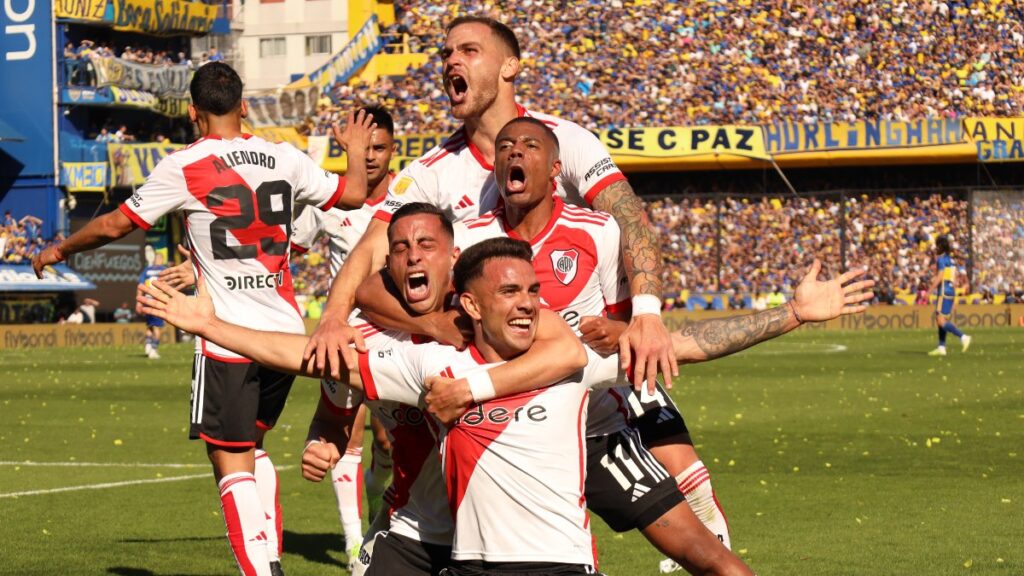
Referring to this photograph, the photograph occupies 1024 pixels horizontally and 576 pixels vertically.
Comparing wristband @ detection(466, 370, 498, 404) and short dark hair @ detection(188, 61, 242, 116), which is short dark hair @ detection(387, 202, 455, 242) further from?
short dark hair @ detection(188, 61, 242, 116)

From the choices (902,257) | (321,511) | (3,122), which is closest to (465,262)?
(321,511)

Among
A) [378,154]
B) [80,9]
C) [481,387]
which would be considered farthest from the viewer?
[80,9]

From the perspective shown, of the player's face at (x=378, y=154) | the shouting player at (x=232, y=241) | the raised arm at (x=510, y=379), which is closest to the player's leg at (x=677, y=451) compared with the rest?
the raised arm at (x=510, y=379)

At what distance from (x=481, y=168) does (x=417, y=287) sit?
1089 mm

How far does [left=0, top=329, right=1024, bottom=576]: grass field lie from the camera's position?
9.38m

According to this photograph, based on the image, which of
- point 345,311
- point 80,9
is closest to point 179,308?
point 345,311

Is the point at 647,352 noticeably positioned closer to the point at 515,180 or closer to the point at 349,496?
the point at 515,180

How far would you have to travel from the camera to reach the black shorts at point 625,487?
248 inches

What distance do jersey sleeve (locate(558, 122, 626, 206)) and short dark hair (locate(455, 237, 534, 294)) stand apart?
3.51 ft

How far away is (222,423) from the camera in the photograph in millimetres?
7863

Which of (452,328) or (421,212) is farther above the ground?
(421,212)

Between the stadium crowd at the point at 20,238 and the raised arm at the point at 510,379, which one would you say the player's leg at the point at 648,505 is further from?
the stadium crowd at the point at 20,238

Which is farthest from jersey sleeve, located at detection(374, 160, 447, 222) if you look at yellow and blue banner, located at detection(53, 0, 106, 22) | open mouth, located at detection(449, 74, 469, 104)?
yellow and blue banner, located at detection(53, 0, 106, 22)

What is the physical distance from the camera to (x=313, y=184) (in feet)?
27.2
